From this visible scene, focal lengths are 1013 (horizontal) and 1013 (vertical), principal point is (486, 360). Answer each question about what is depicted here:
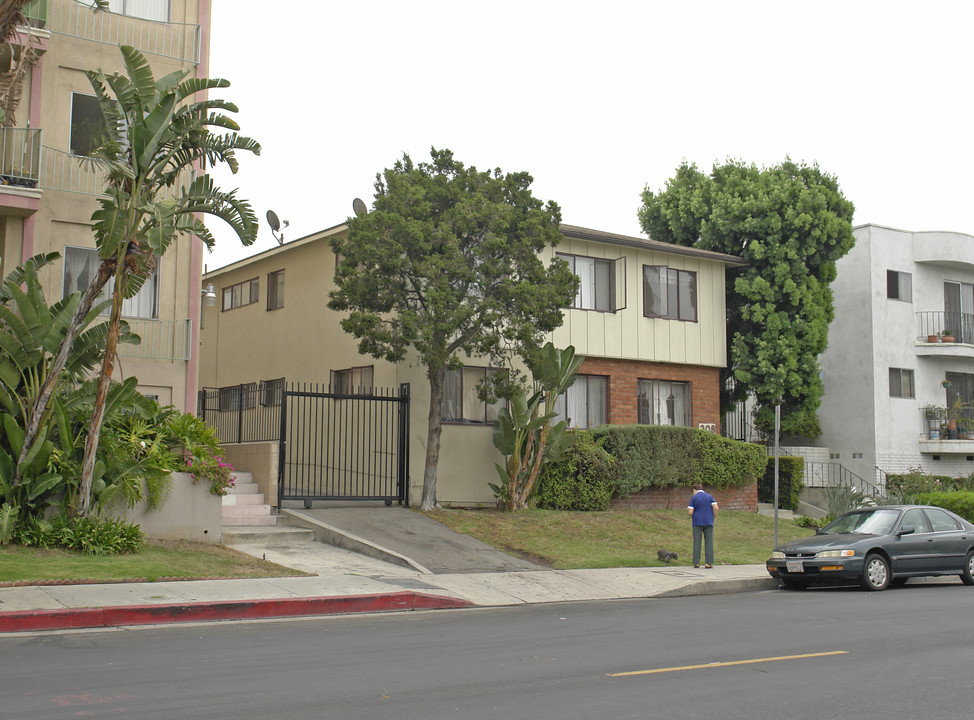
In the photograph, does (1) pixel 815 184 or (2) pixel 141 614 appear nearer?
(2) pixel 141 614

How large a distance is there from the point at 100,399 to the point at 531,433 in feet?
31.8

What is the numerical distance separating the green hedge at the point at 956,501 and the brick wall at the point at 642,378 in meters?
5.71

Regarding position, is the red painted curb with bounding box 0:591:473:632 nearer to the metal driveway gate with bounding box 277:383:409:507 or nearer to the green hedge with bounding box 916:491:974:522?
the metal driveway gate with bounding box 277:383:409:507

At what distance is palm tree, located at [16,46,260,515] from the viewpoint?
14.6 meters

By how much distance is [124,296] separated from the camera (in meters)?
15.1

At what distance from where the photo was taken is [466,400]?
23.5m

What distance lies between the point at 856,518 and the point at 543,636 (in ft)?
28.9

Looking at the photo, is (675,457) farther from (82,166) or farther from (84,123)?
(84,123)

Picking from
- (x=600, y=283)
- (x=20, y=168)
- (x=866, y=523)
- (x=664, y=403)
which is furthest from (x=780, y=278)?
(x=20, y=168)

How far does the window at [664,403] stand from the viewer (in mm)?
26688

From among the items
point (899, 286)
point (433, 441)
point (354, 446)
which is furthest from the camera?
point (899, 286)

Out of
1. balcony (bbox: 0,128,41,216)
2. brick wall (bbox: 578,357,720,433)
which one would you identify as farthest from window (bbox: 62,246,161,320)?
brick wall (bbox: 578,357,720,433)

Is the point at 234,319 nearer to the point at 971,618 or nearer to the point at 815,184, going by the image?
the point at 815,184

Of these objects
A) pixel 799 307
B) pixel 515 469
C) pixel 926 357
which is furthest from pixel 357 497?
pixel 926 357
